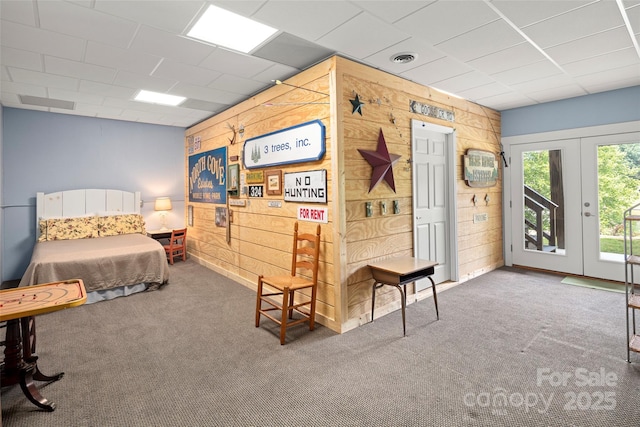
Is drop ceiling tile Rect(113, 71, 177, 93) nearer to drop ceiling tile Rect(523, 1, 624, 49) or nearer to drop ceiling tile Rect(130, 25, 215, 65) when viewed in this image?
drop ceiling tile Rect(130, 25, 215, 65)

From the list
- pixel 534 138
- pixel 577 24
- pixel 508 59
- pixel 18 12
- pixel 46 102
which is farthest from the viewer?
pixel 534 138

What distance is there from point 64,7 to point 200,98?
91.4 inches

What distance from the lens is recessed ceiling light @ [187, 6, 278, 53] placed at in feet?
8.49

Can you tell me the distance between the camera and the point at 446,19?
2.59 meters

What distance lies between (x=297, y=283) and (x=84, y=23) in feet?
9.11

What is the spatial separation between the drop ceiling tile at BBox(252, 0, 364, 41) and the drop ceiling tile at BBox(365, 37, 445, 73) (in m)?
0.69

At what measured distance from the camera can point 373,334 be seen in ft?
10.3

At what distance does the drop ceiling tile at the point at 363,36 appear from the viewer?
2.63 metres

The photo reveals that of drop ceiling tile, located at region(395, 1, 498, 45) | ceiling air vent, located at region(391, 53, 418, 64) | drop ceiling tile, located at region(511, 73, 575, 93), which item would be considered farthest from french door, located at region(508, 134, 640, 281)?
drop ceiling tile, located at region(395, 1, 498, 45)

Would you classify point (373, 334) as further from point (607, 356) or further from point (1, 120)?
point (1, 120)

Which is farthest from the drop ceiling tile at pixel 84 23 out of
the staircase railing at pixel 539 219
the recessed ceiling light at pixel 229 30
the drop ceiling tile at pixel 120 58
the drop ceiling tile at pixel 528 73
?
the staircase railing at pixel 539 219

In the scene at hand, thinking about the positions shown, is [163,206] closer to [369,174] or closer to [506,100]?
[369,174]

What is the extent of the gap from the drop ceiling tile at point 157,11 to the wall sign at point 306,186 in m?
1.69

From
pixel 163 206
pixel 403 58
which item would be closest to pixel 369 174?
pixel 403 58
